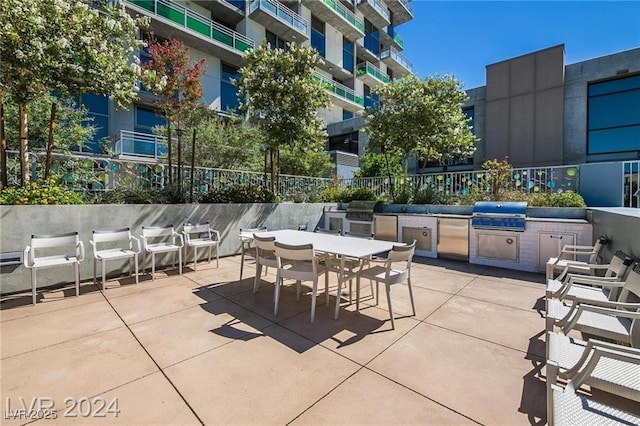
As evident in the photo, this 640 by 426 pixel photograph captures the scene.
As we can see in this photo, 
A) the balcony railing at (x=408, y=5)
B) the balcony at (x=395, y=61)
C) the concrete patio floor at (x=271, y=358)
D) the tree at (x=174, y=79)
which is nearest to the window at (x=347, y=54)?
the balcony at (x=395, y=61)

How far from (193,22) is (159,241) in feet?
38.6

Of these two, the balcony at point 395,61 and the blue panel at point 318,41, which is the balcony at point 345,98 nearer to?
the blue panel at point 318,41

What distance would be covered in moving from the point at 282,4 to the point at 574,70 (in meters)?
15.2

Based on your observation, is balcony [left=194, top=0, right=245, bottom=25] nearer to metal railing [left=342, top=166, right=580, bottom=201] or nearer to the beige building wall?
metal railing [left=342, top=166, right=580, bottom=201]

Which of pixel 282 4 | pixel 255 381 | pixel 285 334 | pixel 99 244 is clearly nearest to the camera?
pixel 255 381

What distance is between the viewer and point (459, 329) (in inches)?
129

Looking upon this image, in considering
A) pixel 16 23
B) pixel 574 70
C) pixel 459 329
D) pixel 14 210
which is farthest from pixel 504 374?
pixel 574 70

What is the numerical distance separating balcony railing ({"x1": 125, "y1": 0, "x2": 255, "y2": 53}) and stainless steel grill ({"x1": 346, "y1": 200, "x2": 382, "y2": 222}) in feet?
31.4

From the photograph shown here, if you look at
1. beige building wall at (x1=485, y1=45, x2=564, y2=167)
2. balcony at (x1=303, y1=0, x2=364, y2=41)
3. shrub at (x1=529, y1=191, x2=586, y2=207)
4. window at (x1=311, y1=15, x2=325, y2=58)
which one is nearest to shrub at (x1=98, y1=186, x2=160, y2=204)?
shrub at (x1=529, y1=191, x2=586, y2=207)

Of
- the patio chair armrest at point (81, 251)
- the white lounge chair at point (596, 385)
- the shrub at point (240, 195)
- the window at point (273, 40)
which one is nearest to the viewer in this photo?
the white lounge chair at point (596, 385)

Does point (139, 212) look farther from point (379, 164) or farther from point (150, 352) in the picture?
point (379, 164)

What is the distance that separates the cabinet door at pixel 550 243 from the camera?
18.0ft

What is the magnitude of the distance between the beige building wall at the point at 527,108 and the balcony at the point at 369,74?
11007mm

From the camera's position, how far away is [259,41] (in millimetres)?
15844
